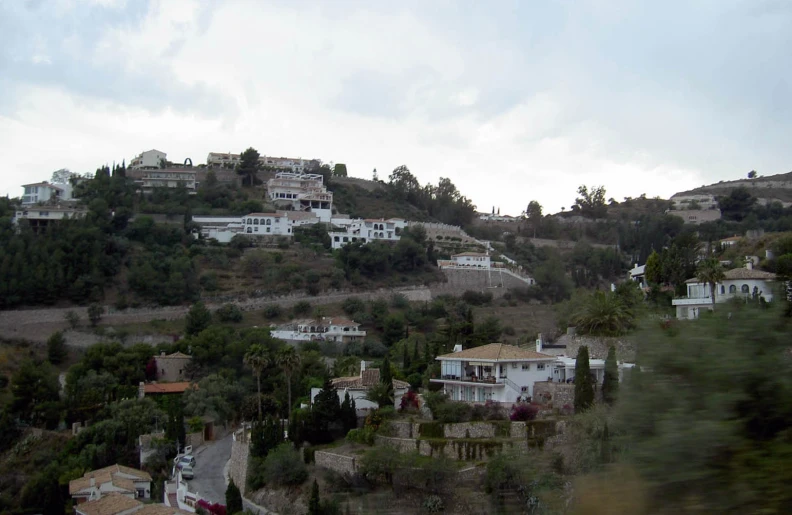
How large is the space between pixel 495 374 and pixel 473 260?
3675cm

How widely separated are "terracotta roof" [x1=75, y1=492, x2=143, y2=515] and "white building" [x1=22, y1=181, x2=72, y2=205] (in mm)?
48758

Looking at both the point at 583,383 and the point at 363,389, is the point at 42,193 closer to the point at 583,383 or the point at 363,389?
the point at 363,389

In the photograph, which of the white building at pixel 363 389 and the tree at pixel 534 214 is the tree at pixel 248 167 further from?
the white building at pixel 363 389

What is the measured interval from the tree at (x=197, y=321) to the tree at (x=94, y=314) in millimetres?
6723

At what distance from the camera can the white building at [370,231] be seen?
215 feet

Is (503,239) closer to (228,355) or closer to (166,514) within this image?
(228,355)

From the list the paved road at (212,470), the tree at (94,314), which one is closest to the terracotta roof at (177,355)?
the paved road at (212,470)

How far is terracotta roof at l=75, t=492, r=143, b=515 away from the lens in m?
26.1

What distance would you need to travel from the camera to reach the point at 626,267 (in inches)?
2452

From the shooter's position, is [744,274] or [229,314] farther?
[229,314]

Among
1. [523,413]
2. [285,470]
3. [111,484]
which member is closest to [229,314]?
[111,484]

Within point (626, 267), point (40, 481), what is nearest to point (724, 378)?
point (40, 481)

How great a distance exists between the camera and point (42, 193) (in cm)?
7100

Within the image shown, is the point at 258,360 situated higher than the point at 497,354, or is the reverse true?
the point at 497,354
